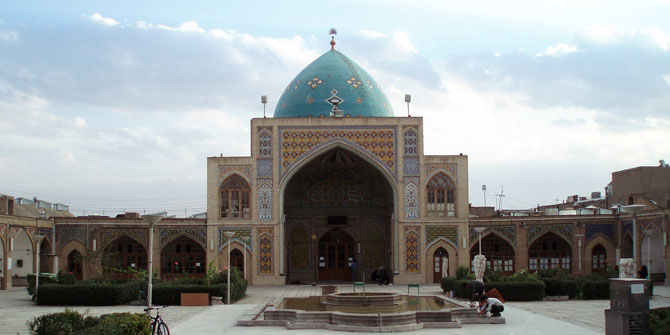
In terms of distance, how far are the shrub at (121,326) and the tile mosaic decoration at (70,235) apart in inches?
781

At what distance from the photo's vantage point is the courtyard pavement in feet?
46.3

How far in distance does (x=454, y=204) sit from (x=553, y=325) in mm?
14932

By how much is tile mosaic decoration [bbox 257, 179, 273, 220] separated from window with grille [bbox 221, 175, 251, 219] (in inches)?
18.8

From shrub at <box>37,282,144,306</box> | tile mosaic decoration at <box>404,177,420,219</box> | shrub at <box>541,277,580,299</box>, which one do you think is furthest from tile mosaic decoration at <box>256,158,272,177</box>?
shrub at <box>541,277,580,299</box>

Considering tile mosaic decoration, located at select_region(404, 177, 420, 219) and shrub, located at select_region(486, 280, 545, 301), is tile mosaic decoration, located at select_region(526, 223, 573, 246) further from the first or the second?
shrub, located at select_region(486, 280, 545, 301)

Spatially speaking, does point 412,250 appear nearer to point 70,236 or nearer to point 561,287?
point 561,287

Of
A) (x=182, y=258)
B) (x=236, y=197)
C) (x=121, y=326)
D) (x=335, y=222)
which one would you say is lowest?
(x=121, y=326)

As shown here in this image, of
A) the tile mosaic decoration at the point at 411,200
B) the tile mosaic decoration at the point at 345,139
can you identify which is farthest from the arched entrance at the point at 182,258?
the tile mosaic decoration at the point at 411,200

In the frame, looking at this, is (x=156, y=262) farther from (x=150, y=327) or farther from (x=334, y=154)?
(x=150, y=327)

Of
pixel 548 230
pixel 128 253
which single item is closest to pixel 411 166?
pixel 548 230

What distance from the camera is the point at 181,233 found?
97.5 ft

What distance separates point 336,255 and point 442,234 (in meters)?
5.25

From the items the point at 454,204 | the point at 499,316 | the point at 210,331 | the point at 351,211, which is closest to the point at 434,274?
the point at 454,204

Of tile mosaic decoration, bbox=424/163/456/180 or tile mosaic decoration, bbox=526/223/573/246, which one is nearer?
tile mosaic decoration, bbox=424/163/456/180
